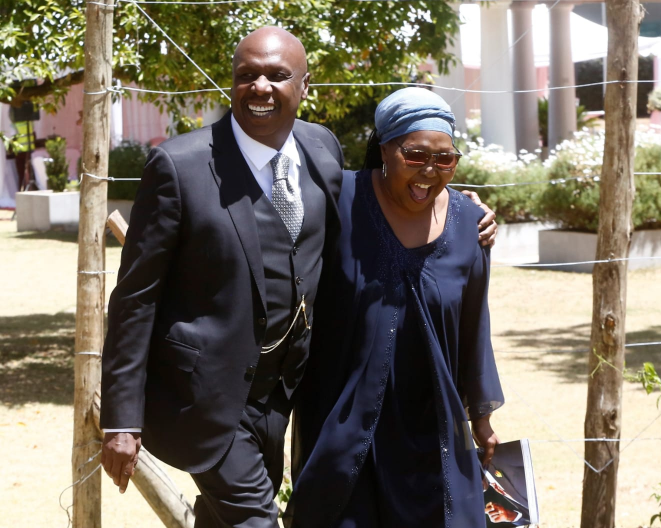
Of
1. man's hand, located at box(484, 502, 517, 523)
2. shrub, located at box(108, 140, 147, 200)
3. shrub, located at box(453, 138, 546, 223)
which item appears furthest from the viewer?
shrub, located at box(108, 140, 147, 200)

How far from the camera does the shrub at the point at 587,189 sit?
46.2 feet

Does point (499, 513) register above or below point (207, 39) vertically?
below

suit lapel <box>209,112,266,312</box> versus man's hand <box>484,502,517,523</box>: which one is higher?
suit lapel <box>209,112,266,312</box>

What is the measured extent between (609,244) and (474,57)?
779 inches

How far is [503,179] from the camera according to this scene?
1639 cm

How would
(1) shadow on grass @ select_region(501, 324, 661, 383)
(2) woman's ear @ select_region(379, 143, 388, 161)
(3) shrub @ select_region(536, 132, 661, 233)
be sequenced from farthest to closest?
1. (3) shrub @ select_region(536, 132, 661, 233)
2. (1) shadow on grass @ select_region(501, 324, 661, 383)
3. (2) woman's ear @ select_region(379, 143, 388, 161)

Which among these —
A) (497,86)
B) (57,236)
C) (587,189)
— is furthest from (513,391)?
(57,236)

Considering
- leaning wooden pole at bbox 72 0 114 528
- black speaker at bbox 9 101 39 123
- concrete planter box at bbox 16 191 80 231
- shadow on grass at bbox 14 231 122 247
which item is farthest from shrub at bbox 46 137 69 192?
leaning wooden pole at bbox 72 0 114 528

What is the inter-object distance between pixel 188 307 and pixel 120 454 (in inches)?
17.1

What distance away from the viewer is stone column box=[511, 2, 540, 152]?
1986cm

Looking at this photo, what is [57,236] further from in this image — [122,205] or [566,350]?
[566,350]

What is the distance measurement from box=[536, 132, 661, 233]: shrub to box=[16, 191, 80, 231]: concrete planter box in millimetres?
9567

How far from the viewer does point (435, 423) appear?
9.76ft

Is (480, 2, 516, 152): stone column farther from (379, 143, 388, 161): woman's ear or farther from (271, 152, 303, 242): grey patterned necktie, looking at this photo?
(271, 152, 303, 242): grey patterned necktie
